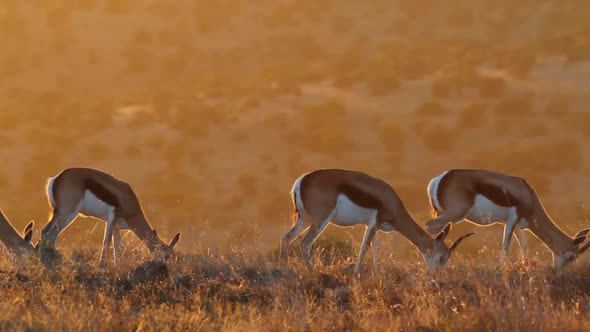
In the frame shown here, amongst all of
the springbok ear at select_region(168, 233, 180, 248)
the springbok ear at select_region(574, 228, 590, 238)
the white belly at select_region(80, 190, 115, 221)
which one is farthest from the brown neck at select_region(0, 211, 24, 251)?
the springbok ear at select_region(574, 228, 590, 238)

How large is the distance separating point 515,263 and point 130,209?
273 inches

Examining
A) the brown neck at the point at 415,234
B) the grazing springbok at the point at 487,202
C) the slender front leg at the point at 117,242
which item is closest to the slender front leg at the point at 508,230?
the grazing springbok at the point at 487,202

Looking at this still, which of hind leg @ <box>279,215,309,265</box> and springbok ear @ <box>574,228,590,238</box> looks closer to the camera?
hind leg @ <box>279,215,309,265</box>

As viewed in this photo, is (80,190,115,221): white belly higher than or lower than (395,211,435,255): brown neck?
higher

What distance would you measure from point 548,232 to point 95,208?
8.31 metres

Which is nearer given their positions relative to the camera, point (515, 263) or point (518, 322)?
point (518, 322)

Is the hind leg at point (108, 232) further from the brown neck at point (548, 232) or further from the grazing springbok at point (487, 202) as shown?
the brown neck at point (548, 232)

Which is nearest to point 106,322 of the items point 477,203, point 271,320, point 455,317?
point 271,320

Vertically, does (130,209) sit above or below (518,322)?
above

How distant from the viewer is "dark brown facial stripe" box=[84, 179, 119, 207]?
16.6 metres

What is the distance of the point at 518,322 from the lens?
9727 mm

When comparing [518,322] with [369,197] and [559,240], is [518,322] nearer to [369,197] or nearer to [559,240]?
[369,197]

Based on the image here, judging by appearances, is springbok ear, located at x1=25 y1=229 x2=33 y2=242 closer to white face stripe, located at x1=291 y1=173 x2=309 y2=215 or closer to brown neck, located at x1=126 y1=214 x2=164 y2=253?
brown neck, located at x1=126 y1=214 x2=164 y2=253

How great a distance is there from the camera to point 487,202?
1675 centimetres
